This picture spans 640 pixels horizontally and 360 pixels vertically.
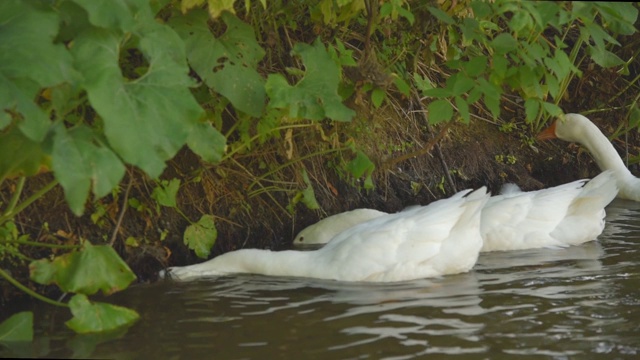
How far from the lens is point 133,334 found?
444 cm

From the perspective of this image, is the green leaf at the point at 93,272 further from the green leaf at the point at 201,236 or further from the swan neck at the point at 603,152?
the swan neck at the point at 603,152

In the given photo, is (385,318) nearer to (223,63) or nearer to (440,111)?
(440,111)

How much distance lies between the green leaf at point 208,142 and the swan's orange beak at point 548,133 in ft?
14.1

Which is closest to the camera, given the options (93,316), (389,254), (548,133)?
(93,316)

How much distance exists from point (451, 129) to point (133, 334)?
426cm

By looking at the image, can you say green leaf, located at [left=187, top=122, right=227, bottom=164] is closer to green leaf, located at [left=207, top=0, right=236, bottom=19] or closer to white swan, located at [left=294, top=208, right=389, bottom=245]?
green leaf, located at [left=207, top=0, right=236, bottom=19]

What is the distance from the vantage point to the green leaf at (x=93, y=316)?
4230mm

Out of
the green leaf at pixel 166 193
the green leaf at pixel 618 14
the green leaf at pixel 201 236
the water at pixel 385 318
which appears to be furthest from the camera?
the green leaf at pixel 201 236

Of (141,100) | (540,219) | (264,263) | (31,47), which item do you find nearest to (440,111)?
(264,263)

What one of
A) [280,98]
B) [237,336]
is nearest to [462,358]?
[237,336]

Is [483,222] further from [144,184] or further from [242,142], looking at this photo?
[144,184]

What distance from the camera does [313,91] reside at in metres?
5.29

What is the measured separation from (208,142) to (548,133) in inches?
174

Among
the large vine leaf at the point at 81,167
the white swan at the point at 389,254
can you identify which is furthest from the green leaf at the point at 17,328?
the white swan at the point at 389,254
